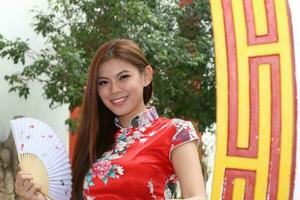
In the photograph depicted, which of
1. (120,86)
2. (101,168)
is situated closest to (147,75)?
(120,86)

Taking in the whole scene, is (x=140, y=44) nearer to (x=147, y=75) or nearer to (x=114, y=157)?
(x=147, y=75)

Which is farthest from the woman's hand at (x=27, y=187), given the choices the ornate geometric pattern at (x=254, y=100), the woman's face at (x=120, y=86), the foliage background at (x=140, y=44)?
the foliage background at (x=140, y=44)

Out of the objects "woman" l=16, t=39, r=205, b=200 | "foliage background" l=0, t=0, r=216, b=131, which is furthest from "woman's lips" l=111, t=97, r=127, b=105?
"foliage background" l=0, t=0, r=216, b=131

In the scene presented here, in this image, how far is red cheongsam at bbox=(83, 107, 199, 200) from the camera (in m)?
1.65

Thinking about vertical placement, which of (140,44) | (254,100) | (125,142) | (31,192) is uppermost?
(140,44)

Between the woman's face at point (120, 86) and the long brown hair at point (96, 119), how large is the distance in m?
0.02

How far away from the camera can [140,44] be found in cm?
454

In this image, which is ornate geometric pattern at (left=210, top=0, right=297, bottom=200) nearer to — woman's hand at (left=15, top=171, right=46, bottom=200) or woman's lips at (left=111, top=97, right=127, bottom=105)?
woman's lips at (left=111, top=97, right=127, bottom=105)

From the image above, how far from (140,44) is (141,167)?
116 inches

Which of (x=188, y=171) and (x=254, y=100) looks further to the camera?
(x=254, y=100)

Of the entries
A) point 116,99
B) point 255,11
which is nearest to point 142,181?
point 116,99

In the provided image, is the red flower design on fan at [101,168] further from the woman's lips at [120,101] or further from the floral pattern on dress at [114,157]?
the woman's lips at [120,101]

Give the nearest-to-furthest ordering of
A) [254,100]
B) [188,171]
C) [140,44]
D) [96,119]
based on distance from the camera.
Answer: [188,171]
[96,119]
[254,100]
[140,44]

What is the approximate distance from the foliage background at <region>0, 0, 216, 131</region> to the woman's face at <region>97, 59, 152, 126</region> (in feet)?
8.13
